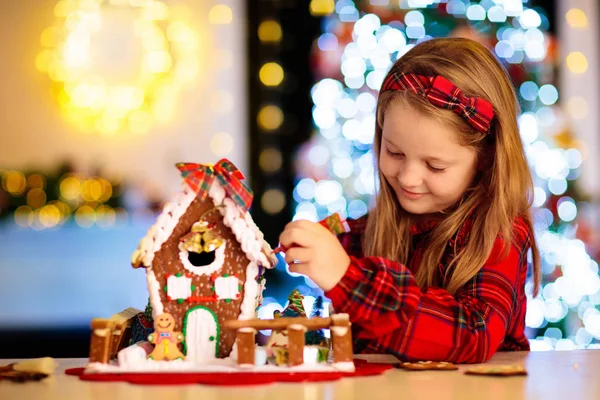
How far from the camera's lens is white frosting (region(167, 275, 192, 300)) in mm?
1091

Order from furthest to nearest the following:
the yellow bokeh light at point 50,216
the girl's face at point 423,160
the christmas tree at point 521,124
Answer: the yellow bokeh light at point 50,216 < the christmas tree at point 521,124 < the girl's face at point 423,160

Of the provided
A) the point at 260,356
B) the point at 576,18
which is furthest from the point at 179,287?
the point at 576,18

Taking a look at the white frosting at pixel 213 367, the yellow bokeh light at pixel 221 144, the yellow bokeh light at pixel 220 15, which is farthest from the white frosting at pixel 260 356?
the yellow bokeh light at pixel 220 15

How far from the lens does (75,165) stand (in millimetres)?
3693

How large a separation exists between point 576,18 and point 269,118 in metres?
1.58

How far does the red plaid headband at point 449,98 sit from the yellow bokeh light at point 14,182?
2.70 metres

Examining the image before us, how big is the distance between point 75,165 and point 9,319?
788mm

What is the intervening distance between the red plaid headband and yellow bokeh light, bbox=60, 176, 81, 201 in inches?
100

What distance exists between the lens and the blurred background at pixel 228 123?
138 inches

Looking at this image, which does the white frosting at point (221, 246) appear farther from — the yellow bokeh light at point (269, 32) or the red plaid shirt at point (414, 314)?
the yellow bokeh light at point (269, 32)

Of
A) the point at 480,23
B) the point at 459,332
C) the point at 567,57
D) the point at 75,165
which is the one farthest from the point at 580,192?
the point at 459,332

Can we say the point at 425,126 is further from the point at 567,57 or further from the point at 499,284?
the point at 567,57

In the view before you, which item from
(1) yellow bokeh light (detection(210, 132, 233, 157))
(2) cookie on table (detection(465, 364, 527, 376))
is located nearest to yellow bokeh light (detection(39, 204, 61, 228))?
(1) yellow bokeh light (detection(210, 132, 233, 157))

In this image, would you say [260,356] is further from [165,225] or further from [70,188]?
[70,188]
